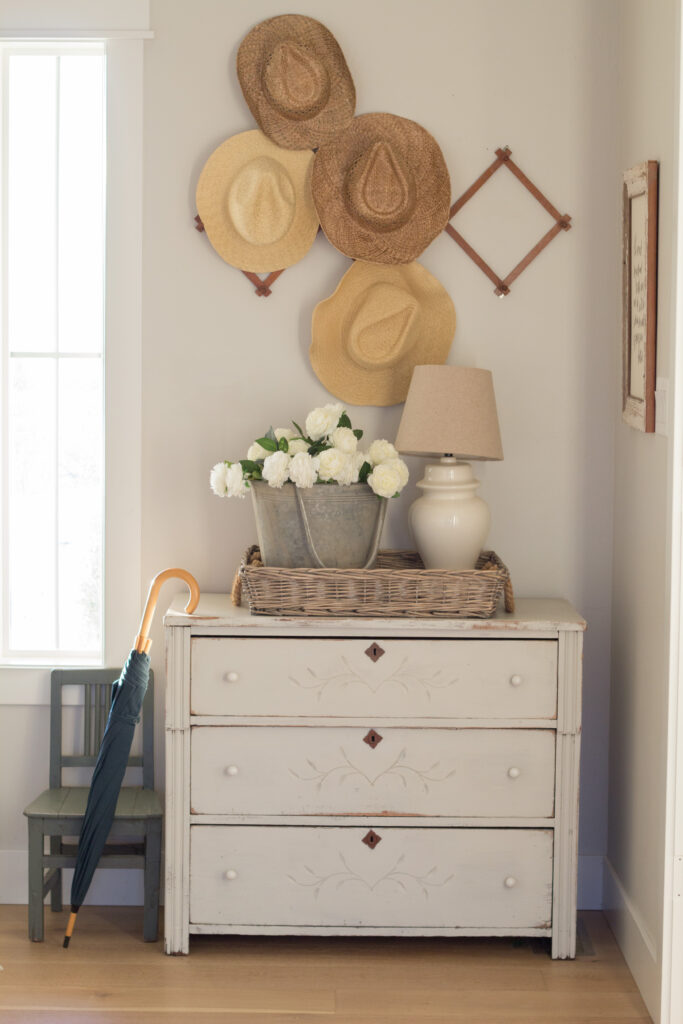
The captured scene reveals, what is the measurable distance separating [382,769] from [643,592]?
2.46 ft

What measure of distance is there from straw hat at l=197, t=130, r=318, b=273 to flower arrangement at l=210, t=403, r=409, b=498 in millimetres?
527

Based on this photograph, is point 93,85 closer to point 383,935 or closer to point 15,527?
point 15,527

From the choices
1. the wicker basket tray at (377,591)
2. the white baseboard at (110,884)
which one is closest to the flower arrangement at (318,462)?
the wicker basket tray at (377,591)

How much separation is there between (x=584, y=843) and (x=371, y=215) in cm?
178

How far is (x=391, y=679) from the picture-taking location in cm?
261

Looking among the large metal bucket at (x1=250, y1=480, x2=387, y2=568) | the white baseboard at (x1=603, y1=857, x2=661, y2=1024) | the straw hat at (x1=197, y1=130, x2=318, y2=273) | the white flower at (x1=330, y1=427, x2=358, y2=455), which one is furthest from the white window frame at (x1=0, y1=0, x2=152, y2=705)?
the white baseboard at (x1=603, y1=857, x2=661, y2=1024)

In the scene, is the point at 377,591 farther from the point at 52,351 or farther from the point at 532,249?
the point at 52,351

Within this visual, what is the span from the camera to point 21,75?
Result: 9.73 feet

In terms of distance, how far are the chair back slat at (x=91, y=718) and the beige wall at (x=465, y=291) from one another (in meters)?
0.18

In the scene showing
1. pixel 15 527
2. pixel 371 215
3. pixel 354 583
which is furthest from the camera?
pixel 15 527

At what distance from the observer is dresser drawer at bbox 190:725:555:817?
8.59 ft

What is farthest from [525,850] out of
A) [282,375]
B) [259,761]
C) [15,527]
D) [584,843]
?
[15,527]

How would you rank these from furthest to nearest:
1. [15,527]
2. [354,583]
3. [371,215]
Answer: [15,527], [371,215], [354,583]

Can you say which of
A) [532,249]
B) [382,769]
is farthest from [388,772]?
[532,249]
